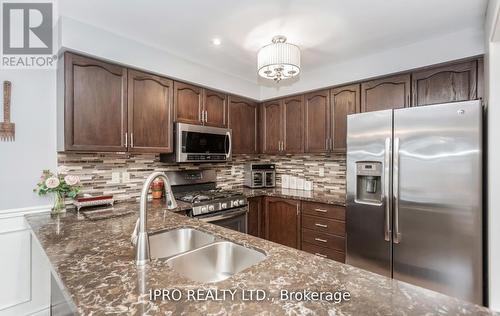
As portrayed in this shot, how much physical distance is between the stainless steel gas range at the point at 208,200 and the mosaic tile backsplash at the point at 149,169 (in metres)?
0.12

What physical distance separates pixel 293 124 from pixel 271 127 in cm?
35

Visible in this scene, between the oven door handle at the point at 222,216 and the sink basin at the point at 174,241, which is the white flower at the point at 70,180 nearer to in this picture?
the sink basin at the point at 174,241

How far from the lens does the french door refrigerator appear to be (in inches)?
67.7

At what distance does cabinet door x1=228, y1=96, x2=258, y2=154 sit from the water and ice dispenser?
5.23ft

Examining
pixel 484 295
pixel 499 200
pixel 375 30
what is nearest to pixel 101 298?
pixel 499 200

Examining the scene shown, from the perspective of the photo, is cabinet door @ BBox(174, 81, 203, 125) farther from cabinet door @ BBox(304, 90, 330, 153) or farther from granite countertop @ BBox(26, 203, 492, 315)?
granite countertop @ BBox(26, 203, 492, 315)

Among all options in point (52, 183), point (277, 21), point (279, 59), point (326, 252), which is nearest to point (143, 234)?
point (52, 183)

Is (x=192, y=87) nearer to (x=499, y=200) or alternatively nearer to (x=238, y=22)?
(x=238, y=22)

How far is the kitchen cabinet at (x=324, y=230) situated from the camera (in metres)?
2.57

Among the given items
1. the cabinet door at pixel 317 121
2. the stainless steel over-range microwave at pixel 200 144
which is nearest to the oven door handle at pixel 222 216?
the stainless steel over-range microwave at pixel 200 144

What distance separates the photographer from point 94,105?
6.89 ft

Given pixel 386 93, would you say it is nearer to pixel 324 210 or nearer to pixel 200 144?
pixel 324 210

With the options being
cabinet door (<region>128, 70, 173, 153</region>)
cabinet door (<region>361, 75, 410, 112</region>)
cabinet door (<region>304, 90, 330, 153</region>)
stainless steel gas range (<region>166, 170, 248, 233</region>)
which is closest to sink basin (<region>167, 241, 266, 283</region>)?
stainless steel gas range (<region>166, 170, 248, 233</region>)

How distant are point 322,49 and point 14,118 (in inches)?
107
